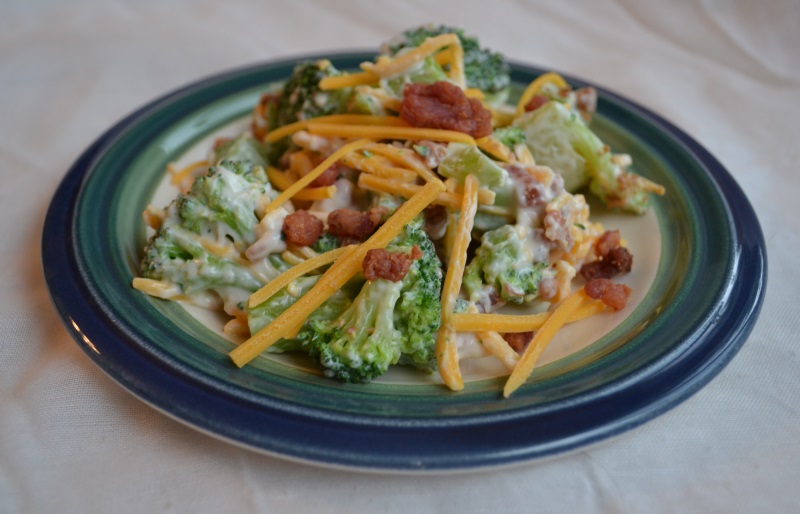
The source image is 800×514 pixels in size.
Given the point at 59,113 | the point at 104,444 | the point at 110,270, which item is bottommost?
the point at 59,113

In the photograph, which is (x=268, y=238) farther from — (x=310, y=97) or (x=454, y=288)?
(x=310, y=97)

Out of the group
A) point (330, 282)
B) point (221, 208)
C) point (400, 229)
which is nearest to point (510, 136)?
point (400, 229)

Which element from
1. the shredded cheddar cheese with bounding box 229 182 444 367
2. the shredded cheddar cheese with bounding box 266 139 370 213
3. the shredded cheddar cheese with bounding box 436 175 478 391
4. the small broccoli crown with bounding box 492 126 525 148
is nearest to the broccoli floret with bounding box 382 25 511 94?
the small broccoli crown with bounding box 492 126 525 148

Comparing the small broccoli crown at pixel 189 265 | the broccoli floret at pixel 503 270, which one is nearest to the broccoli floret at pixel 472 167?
the broccoli floret at pixel 503 270

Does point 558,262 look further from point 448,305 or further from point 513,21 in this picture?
Result: point 513,21

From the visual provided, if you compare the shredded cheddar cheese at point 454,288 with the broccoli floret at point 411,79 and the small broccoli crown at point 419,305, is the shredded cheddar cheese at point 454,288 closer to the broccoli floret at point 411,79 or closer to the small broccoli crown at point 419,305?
the small broccoli crown at point 419,305

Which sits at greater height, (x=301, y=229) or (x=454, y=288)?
(x=454, y=288)

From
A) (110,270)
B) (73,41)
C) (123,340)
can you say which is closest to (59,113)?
(73,41)
